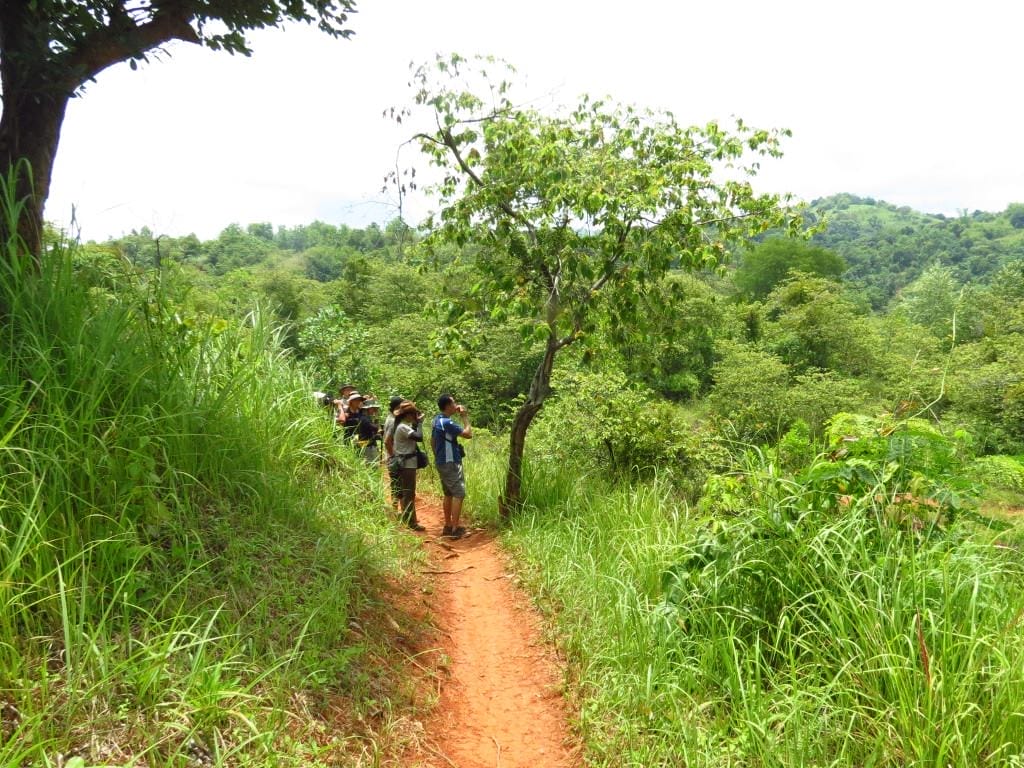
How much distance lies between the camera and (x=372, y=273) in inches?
1264

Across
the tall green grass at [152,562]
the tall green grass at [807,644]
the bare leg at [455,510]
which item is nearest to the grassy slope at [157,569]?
the tall green grass at [152,562]

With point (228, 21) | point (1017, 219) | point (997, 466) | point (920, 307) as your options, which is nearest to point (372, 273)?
point (228, 21)

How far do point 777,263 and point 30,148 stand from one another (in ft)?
160

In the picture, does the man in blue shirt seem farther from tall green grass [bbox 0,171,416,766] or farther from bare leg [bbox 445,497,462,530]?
tall green grass [bbox 0,171,416,766]

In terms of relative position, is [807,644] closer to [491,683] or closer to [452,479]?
[491,683]

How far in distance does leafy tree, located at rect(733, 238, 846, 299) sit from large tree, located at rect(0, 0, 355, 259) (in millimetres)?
45502

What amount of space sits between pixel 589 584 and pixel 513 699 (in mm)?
1049

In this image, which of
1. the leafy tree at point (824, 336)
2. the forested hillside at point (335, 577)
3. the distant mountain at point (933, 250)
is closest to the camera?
the forested hillside at point (335, 577)

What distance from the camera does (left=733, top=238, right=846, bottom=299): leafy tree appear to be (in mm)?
45188

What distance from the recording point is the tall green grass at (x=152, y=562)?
2.18 meters

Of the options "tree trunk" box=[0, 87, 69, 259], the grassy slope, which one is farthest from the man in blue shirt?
"tree trunk" box=[0, 87, 69, 259]

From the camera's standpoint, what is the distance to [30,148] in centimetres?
327

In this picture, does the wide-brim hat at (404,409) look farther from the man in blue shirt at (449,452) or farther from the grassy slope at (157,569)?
the grassy slope at (157,569)

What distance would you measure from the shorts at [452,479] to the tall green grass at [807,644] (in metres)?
3.04
